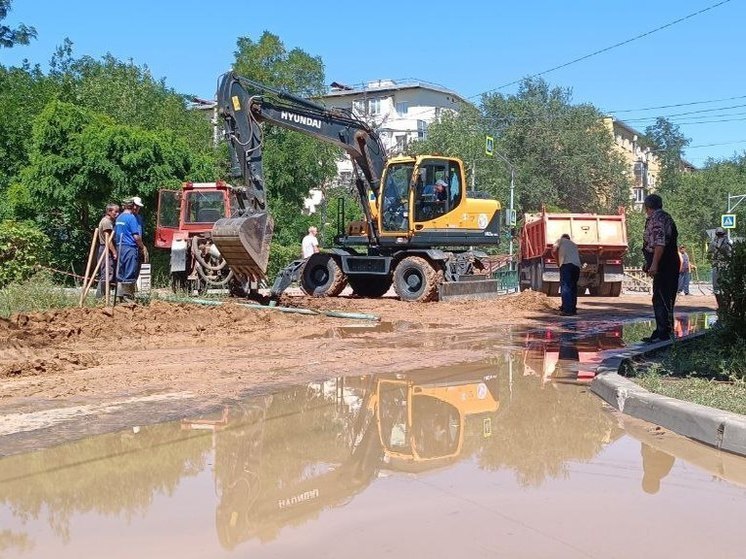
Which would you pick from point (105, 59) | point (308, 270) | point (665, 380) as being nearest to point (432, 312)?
point (308, 270)

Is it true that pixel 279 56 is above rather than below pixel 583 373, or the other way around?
above

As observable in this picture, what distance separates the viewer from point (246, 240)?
13.4 meters

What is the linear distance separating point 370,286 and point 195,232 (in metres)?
4.74

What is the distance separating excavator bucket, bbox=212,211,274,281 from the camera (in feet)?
43.8

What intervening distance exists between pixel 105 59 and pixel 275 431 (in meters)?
49.0

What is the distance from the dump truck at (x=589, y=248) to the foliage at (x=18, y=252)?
1311cm

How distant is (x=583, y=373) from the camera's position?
8.17 meters

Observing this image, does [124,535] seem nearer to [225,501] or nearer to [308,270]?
[225,501]

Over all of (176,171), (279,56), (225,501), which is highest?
(279,56)

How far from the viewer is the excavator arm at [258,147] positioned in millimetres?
13586

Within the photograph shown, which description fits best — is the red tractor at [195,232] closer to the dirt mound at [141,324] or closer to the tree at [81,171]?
the tree at [81,171]

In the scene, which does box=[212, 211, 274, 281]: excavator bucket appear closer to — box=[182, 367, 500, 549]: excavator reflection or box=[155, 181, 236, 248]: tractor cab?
box=[155, 181, 236, 248]: tractor cab

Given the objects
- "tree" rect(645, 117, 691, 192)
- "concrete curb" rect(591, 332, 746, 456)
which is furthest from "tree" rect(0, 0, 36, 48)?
"tree" rect(645, 117, 691, 192)

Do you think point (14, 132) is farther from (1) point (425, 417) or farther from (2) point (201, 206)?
(1) point (425, 417)
